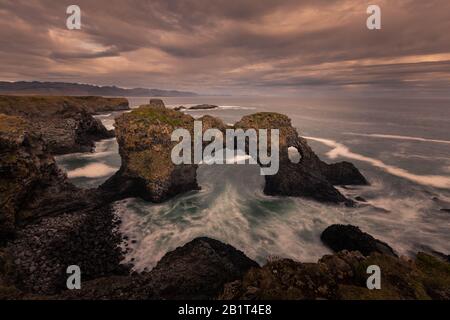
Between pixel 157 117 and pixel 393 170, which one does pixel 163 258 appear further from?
pixel 393 170

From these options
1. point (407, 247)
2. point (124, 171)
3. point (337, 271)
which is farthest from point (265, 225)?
point (124, 171)

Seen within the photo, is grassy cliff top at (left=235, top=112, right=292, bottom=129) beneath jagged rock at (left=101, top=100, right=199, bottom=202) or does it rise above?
above

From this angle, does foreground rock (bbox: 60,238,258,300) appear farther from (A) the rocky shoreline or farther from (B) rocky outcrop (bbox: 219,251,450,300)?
(B) rocky outcrop (bbox: 219,251,450,300)

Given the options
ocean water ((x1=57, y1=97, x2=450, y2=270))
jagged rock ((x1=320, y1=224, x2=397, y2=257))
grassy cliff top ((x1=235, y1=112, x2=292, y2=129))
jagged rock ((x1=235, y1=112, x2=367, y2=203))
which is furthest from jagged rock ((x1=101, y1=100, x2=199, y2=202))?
jagged rock ((x1=320, y1=224, x2=397, y2=257))

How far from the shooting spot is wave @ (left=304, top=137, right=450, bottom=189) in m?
42.3

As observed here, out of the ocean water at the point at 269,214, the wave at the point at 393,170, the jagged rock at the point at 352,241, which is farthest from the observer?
the wave at the point at 393,170

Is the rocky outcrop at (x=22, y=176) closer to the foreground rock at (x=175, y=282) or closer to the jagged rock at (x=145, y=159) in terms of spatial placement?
the jagged rock at (x=145, y=159)

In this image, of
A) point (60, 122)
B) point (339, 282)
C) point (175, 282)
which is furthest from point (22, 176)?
point (60, 122)

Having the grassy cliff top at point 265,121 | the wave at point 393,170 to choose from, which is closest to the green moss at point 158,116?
the grassy cliff top at point 265,121

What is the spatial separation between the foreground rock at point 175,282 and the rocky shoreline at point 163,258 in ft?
0.20

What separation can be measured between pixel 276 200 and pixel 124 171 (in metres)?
19.6

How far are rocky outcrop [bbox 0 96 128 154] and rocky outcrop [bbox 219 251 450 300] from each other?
41641 millimetres

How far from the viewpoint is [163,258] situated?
18312 mm

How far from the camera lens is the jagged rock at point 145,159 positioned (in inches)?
1174
